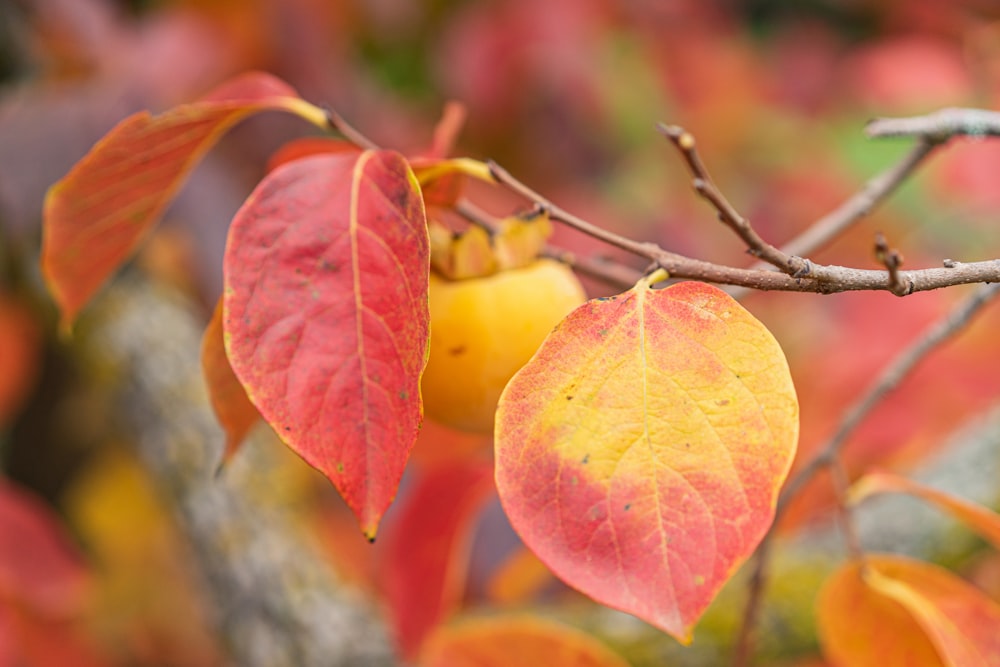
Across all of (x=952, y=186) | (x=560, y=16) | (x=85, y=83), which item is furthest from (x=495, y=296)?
(x=952, y=186)

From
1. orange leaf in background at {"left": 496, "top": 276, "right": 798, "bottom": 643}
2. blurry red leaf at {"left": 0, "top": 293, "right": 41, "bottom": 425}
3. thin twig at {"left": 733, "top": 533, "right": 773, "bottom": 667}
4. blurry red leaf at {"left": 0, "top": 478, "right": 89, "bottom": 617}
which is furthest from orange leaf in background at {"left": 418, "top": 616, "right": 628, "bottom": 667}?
blurry red leaf at {"left": 0, "top": 293, "right": 41, "bottom": 425}

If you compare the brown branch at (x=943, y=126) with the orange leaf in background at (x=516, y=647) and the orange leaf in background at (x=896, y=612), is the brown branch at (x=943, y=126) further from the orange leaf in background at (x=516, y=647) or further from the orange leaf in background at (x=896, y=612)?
the orange leaf in background at (x=516, y=647)

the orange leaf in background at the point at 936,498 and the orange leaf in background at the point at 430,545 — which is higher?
the orange leaf in background at the point at 936,498

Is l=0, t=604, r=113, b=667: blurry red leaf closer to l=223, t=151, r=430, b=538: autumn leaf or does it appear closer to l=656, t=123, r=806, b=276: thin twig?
l=223, t=151, r=430, b=538: autumn leaf

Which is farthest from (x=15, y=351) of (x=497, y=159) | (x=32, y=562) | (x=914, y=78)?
(x=914, y=78)

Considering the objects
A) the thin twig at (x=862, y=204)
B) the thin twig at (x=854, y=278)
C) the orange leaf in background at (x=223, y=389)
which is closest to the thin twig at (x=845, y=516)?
the thin twig at (x=862, y=204)

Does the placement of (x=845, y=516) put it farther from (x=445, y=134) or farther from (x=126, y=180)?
(x=126, y=180)
